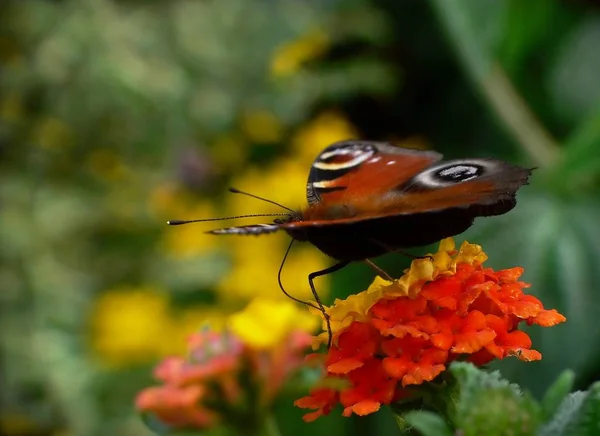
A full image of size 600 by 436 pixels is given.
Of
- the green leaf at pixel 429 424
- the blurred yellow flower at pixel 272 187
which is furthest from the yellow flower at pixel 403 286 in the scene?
the blurred yellow flower at pixel 272 187

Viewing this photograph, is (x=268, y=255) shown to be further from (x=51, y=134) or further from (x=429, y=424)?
(x=429, y=424)

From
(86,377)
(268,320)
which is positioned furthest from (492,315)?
(86,377)

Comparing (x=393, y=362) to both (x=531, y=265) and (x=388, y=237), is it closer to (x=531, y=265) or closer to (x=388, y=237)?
(x=388, y=237)

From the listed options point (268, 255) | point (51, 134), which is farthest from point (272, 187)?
point (51, 134)

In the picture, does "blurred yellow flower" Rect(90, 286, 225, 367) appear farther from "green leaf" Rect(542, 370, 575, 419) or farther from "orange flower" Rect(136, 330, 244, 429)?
"green leaf" Rect(542, 370, 575, 419)

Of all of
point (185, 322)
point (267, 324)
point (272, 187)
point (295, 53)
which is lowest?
point (267, 324)

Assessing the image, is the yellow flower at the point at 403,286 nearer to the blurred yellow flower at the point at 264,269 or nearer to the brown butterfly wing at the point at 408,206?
the brown butterfly wing at the point at 408,206
